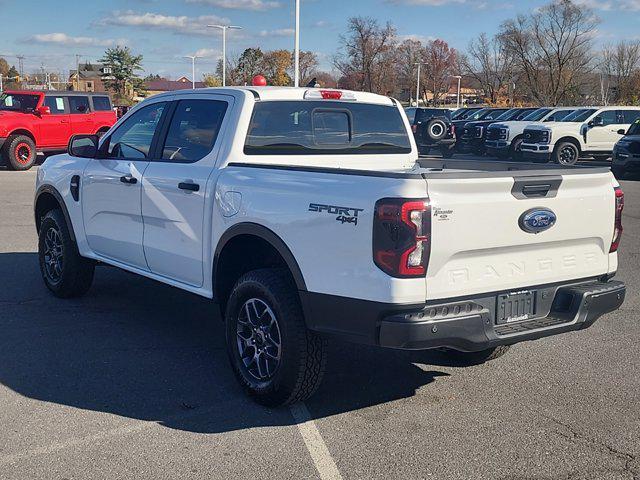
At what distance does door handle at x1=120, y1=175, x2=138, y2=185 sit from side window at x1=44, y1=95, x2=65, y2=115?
50.0 feet

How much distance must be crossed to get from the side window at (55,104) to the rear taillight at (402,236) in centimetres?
1781

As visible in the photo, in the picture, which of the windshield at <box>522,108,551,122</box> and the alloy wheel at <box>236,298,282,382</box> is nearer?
the alloy wheel at <box>236,298,282,382</box>

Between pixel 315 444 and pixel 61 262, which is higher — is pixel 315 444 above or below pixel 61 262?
below

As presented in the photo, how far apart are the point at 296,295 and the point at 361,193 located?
32.0 inches

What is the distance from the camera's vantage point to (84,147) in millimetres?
6105

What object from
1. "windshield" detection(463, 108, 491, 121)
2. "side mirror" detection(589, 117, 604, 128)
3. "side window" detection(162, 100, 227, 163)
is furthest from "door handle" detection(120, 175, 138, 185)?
"windshield" detection(463, 108, 491, 121)

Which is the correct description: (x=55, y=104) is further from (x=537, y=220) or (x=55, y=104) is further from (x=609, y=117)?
(x=537, y=220)

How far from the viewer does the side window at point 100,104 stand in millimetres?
20828

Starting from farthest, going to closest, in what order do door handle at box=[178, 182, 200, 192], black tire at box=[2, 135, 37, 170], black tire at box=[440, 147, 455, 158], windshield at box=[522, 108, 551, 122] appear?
windshield at box=[522, 108, 551, 122]
black tire at box=[440, 147, 455, 158]
black tire at box=[2, 135, 37, 170]
door handle at box=[178, 182, 200, 192]

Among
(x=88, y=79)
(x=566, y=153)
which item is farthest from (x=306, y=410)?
(x=88, y=79)

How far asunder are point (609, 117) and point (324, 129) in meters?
19.9

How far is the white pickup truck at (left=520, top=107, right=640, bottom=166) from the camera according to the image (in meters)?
22.2

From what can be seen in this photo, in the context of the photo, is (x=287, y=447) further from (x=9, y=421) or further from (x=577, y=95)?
(x=577, y=95)

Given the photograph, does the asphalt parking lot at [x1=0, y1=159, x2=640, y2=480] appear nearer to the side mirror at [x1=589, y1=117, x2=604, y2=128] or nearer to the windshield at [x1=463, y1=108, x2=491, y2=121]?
the side mirror at [x1=589, y1=117, x2=604, y2=128]
